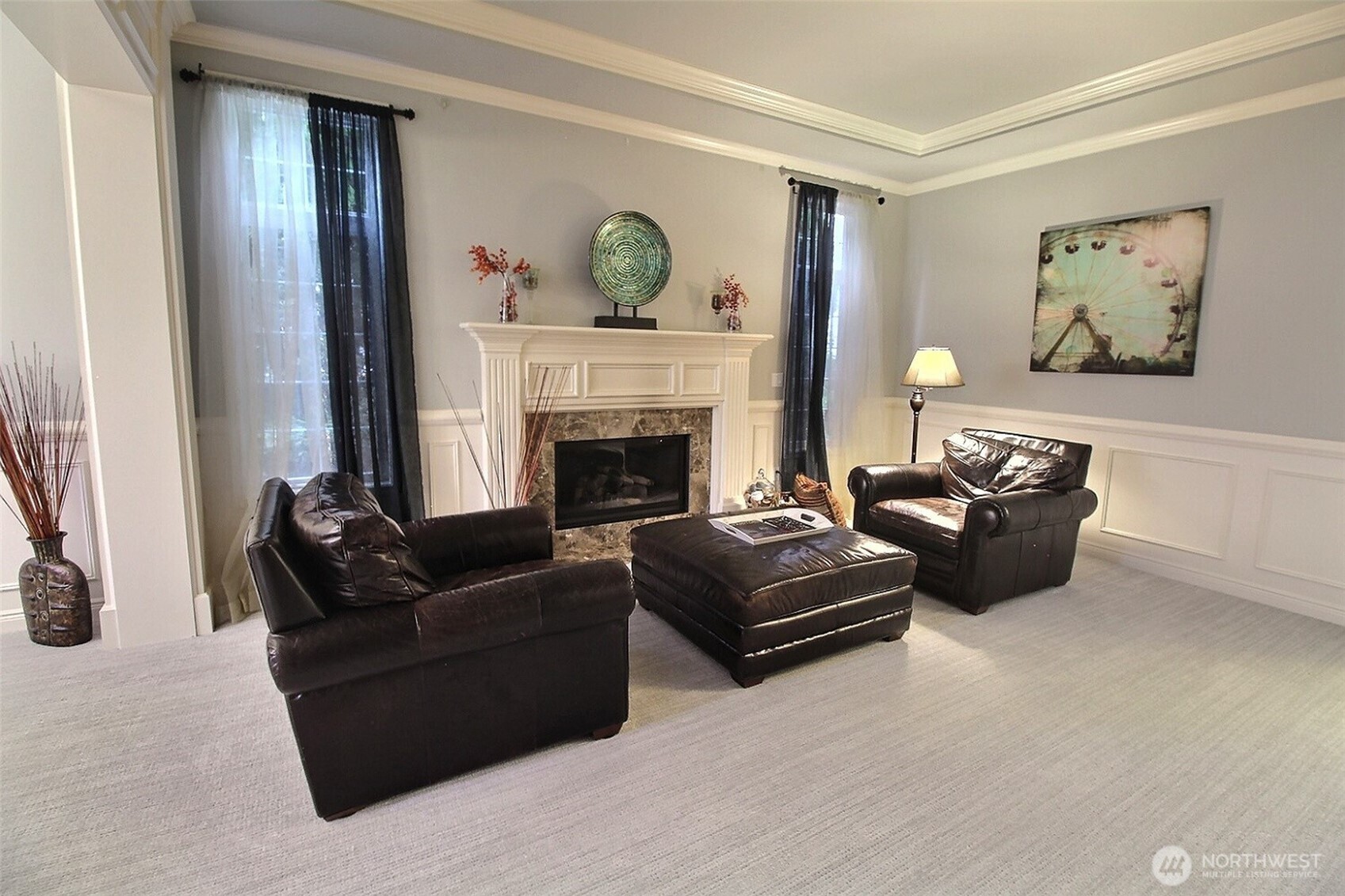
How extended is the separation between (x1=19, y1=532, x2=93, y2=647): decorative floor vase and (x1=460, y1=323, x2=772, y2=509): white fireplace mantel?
2037mm

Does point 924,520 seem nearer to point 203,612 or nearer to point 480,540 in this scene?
point 480,540

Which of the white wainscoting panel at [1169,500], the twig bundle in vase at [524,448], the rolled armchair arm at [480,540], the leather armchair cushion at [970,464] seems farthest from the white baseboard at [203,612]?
the white wainscoting panel at [1169,500]

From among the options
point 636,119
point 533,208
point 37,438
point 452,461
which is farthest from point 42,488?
point 636,119

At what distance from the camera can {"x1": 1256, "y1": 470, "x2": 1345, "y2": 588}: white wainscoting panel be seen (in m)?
3.40

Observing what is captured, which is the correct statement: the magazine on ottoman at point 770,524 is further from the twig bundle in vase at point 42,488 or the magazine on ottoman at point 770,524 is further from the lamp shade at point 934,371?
the twig bundle in vase at point 42,488

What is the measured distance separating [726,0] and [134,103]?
2605 millimetres

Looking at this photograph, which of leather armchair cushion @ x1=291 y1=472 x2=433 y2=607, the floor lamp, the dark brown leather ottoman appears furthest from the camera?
the floor lamp

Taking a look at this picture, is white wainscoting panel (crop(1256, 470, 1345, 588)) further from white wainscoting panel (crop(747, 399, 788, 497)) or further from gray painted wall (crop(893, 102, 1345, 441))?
white wainscoting panel (crop(747, 399, 788, 497))

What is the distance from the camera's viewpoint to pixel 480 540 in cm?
278

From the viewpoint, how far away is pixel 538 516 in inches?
116

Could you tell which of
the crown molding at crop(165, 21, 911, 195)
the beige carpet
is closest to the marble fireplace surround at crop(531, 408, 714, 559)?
the beige carpet

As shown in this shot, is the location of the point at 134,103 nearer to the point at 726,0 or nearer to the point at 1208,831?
the point at 726,0

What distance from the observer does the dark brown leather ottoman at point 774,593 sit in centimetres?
261

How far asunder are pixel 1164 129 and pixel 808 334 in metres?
2.55
